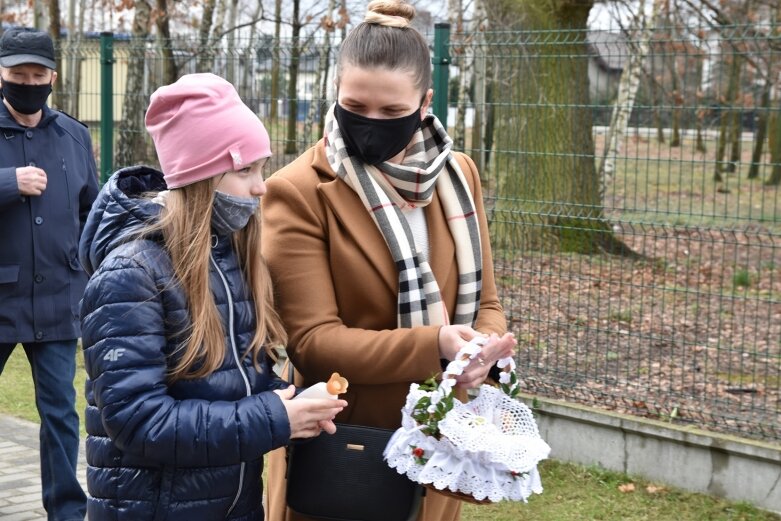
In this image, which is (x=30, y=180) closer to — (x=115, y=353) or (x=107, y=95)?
(x=115, y=353)

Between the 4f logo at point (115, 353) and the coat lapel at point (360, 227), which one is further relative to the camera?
the coat lapel at point (360, 227)

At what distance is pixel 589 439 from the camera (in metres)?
5.73

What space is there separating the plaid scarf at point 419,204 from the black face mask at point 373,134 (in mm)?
23

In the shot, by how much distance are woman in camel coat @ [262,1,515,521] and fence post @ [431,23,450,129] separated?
11.9ft

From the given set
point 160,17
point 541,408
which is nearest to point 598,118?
point 541,408

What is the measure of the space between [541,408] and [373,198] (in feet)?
11.2

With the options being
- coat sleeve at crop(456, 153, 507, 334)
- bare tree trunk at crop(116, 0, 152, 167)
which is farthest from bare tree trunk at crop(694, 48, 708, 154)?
bare tree trunk at crop(116, 0, 152, 167)

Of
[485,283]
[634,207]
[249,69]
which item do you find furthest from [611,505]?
[249,69]

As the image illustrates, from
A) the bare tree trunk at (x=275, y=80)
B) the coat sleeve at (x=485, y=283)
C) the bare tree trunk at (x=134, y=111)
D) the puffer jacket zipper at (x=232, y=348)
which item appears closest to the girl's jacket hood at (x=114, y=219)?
the puffer jacket zipper at (x=232, y=348)

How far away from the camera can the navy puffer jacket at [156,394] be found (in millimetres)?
2363

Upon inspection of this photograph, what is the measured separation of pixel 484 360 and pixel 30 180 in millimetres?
3107

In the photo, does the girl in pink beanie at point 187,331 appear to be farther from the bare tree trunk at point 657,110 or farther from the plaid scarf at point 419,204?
the bare tree trunk at point 657,110

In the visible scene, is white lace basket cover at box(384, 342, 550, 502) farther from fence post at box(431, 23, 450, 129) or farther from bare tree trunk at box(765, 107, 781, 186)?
fence post at box(431, 23, 450, 129)

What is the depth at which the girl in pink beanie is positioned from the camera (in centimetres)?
238
